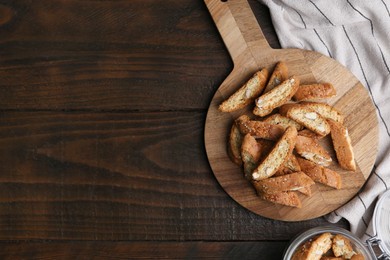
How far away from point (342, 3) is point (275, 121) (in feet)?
0.97

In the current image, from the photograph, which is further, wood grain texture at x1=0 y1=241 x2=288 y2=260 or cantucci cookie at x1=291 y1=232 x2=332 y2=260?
wood grain texture at x1=0 y1=241 x2=288 y2=260

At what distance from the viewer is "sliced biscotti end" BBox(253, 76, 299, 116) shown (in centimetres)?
130

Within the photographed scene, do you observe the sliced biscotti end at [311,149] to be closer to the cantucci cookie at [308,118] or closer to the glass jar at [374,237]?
the cantucci cookie at [308,118]

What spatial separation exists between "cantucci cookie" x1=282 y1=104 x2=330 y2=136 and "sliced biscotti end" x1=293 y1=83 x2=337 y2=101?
26 millimetres

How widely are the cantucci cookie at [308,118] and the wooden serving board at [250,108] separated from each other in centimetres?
5

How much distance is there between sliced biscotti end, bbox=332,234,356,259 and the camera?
51.1 inches

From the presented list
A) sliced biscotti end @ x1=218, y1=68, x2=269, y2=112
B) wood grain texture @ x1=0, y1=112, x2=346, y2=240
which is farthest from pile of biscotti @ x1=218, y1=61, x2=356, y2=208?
wood grain texture @ x1=0, y1=112, x2=346, y2=240

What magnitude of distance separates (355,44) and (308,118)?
207 millimetres

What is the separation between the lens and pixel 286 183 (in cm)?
128

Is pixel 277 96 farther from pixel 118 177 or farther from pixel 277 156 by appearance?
pixel 118 177

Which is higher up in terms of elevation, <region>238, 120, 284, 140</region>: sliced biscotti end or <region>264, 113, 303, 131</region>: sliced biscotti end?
<region>264, 113, 303, 131</region>: sliced biscotti end

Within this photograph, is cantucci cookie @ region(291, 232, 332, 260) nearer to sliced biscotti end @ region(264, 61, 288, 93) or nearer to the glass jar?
the glass jar

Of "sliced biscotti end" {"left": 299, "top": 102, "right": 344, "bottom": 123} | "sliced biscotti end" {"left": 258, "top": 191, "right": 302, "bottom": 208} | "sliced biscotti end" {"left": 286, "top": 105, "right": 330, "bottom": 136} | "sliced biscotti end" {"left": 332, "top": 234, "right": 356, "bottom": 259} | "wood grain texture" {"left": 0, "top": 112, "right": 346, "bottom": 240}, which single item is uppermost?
"sliced biscotti end" {"left": 299, "top": 102, "right": 344, "bottom": 123}

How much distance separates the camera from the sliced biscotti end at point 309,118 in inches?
51.2
